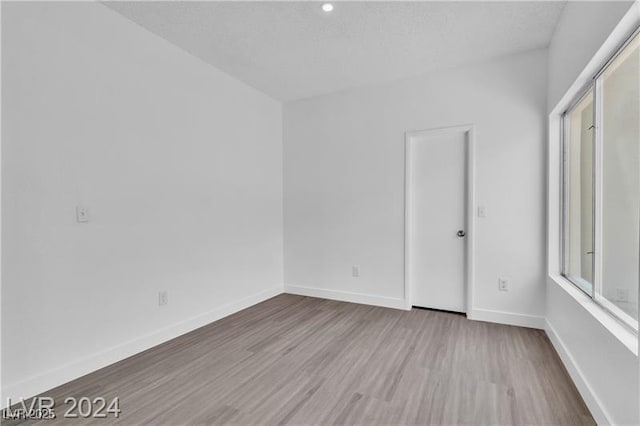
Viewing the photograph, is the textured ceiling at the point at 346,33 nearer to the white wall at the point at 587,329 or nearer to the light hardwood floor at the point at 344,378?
the white wall at the point at 587,329

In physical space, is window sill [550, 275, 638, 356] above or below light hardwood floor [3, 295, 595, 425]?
above

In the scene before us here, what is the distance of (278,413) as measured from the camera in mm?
1843

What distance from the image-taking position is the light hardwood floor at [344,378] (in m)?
1.83

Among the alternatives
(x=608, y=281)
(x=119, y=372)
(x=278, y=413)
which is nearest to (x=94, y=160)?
(x=119, y=372)

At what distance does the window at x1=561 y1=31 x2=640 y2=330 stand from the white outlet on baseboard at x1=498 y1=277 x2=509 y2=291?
677 millimetres

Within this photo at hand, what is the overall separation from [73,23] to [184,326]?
8.63ft

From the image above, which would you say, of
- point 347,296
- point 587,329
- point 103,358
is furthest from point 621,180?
point 103,358

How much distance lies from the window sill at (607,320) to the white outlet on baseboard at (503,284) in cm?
69

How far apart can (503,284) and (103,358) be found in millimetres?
3665

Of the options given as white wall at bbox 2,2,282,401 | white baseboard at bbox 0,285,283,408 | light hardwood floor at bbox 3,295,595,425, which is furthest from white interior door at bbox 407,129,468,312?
white baseboard at bbox 0,285,283,408

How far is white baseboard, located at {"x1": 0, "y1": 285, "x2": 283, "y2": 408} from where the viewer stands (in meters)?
1.97

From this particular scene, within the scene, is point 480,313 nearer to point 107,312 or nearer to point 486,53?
point 486,53

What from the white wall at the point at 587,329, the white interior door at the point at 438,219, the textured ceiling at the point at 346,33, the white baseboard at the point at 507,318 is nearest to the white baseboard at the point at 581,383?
the white wall at the point at 587,329

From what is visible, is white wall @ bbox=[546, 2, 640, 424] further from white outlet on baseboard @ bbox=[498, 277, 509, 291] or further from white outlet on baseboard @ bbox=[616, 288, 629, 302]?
white outlet on baseboard @ bbox=[498, 277, 509, 291]
